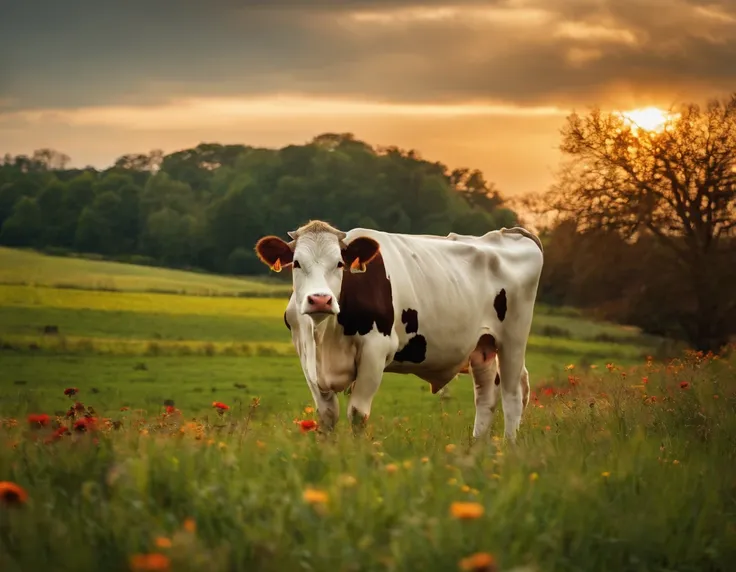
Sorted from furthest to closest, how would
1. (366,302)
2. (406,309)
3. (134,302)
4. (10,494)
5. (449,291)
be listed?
(134,302)
(449,291)
(406,309)
(366,302)
(10,494)

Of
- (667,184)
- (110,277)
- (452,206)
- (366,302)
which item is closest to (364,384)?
(366,302)

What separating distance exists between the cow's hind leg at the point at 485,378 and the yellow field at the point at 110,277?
3655cm

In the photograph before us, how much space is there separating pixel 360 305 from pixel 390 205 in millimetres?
58726

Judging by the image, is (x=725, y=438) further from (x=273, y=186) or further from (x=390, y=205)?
(x=273, y=186)

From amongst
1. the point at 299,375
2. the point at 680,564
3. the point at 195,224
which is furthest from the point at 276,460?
the point at 195,224

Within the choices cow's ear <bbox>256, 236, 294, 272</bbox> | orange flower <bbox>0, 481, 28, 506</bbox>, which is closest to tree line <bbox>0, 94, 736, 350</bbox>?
cow's ear <bbox>256, 236, 294, 272</bbox>

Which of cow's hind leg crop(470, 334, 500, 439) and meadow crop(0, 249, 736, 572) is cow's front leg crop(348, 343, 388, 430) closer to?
meadow crop(0, 249, 736, 572)

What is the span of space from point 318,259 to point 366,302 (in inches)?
27.7

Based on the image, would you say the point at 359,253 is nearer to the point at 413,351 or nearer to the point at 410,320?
the point at 410,320

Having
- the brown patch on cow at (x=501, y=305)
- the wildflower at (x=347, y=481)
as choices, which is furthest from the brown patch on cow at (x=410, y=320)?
the wildflower at (x=347, y=481)

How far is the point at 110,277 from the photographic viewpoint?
51500 millimetres

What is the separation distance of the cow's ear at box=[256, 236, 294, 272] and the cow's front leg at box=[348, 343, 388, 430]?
3.41 ft

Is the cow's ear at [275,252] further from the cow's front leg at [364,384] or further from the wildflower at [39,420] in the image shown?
the wildflower at [39,420]

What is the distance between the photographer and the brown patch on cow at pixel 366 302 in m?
8.95
